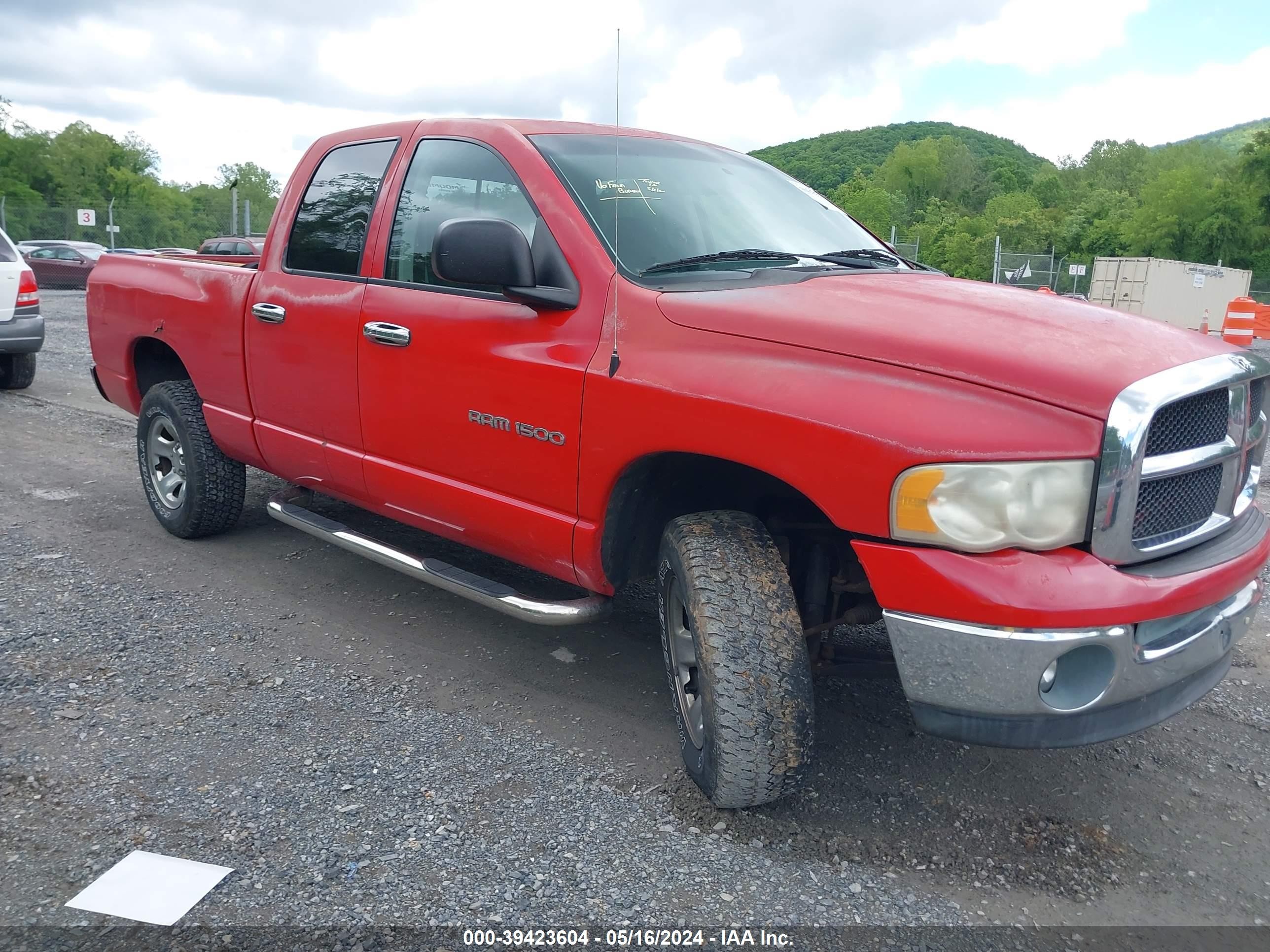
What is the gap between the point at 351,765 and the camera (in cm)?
299

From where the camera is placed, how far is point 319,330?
3.85 metres

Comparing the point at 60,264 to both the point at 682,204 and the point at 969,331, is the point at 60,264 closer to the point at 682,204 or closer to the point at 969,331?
the point at 682,204

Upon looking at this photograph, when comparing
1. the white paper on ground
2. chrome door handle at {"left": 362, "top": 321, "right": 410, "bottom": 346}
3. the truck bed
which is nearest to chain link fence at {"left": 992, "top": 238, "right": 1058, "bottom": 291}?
the truck bed

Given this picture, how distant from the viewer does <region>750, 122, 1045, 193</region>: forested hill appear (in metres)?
15.7

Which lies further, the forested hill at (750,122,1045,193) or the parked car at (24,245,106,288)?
the parked car at (24,245,106,288)

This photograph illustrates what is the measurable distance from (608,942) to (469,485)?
157cm

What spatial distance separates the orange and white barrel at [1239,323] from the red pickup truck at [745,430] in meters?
9.69


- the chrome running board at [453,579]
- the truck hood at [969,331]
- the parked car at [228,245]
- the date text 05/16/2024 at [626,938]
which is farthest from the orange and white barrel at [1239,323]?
the parked car at [228,245]

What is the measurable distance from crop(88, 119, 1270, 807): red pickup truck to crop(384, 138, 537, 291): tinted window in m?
0.01

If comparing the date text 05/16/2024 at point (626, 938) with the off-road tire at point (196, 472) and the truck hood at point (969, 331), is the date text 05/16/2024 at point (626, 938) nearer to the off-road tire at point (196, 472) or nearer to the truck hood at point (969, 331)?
the truck hood at point (969, 331)

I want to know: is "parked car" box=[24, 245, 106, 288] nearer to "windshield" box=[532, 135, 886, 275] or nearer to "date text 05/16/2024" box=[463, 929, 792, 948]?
"windshield" box=[532, 135, 886, 275]

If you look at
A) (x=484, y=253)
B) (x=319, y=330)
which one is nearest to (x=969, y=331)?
(x=484, y=253)

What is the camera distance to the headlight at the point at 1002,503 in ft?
7.14

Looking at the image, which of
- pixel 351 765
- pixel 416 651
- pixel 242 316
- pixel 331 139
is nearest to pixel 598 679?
pixel 416 651
